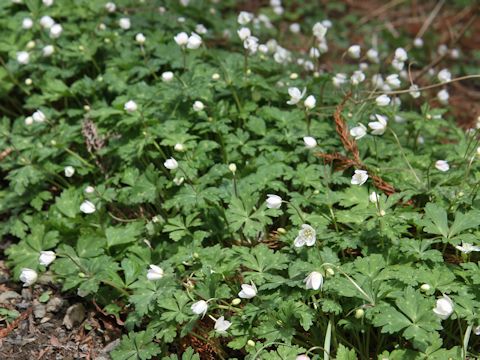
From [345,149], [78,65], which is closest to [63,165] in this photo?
[78,65]

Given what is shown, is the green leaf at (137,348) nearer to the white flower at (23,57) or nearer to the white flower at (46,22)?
the white flower at (23,57)

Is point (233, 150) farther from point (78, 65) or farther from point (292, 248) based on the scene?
point (78, 65)

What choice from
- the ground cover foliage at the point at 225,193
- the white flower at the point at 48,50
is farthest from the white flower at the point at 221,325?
the white flower at the point at 48,50

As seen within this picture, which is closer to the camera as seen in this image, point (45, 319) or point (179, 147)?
point (45, 319)

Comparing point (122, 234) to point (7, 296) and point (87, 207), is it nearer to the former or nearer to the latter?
point (87, 207)

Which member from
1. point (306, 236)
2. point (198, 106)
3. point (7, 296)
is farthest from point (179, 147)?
point (7, 296)

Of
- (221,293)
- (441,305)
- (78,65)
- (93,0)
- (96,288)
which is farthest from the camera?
(93,0)
